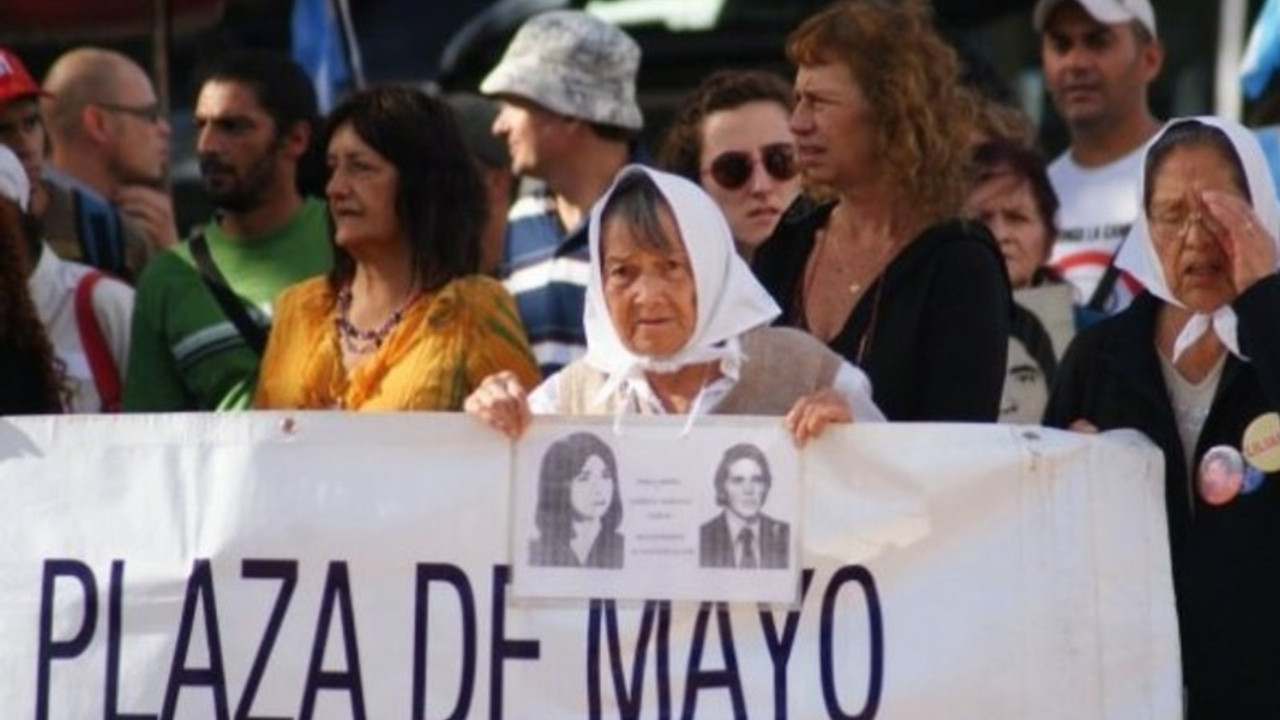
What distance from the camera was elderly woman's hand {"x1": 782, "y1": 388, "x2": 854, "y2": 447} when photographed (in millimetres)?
6902

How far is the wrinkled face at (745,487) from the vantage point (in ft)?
22.8

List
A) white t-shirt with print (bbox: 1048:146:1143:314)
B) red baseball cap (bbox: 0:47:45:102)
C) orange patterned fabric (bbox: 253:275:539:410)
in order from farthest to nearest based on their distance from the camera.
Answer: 1. white t-shirt with print (bbox: 1048:146:1143:314)
2. red baseball cap (bbox: 0:47:45:102)
3. orange patterned fabric (bbox: 253:275:539:410)

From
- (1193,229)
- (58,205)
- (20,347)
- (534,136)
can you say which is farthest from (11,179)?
(1193,229)

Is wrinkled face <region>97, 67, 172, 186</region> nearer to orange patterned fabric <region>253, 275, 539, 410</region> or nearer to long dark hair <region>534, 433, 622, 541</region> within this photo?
orange patterned fabric <region>253, 275, 539, 410</region>

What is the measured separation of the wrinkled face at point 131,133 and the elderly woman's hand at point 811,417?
394 cm

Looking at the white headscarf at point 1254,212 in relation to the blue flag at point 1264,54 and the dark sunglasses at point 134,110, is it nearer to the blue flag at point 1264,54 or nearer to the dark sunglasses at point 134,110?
the blue flag at point 1264,54

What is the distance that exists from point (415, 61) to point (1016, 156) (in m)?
5.57

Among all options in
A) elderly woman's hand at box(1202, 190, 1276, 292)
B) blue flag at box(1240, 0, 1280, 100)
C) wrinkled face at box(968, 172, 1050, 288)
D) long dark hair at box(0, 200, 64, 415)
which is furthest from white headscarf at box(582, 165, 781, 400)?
blue flag at box(1240, 0, 1280, 100)

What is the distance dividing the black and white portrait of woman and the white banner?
26 mm

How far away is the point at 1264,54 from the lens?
34.3ft

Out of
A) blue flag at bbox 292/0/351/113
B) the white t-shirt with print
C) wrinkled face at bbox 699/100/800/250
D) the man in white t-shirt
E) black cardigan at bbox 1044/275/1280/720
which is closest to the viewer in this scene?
black cardigan at bbox 1044/275/1280/720

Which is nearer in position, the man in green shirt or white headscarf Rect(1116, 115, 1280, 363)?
white headscarf Rect(1116, 115, 1280, 363)

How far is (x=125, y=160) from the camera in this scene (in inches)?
415

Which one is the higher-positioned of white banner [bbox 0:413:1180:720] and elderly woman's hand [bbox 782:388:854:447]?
elderly woman's hand [bbox 782:388:854:447]
